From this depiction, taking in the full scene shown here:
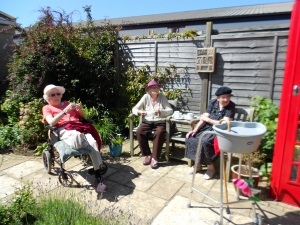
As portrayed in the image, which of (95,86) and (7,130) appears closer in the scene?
(7,130)

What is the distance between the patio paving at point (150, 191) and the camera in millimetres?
2326

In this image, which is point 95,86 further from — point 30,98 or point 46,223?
point 46,223

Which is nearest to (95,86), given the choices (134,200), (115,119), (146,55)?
(115,119)

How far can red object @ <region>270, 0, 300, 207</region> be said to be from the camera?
7.53 ft

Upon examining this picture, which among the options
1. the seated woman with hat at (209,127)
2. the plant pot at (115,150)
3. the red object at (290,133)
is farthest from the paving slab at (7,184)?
the red object at (290,133)

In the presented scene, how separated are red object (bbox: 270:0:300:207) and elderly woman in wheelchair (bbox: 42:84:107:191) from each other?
2.02 metres

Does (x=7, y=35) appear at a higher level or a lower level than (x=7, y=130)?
higher

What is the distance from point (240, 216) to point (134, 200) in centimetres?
114

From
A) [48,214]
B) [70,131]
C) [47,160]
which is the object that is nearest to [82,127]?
[70,131]

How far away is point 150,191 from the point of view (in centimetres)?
284

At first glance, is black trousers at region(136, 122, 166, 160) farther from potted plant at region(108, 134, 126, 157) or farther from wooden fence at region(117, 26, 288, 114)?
wooden fence at region(117, 26, 288, 114)

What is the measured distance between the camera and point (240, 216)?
7.61 feet

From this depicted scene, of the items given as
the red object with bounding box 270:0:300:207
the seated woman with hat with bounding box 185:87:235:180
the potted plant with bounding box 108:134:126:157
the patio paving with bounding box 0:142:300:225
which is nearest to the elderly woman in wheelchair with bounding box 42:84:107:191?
the patio paving with bounding box 0:142:300:225

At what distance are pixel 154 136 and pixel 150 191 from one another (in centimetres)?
99
